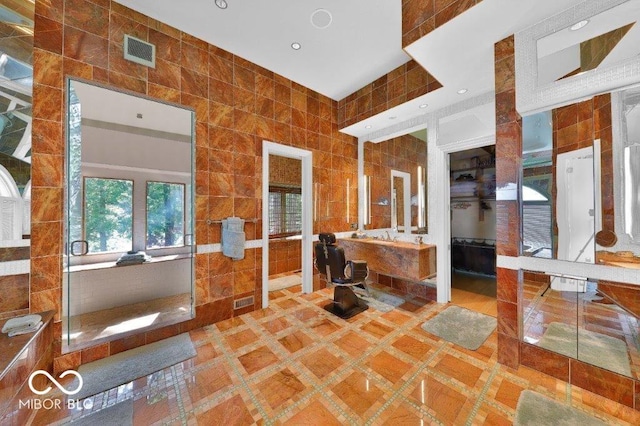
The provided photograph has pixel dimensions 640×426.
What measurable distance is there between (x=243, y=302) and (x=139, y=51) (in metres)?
2.98

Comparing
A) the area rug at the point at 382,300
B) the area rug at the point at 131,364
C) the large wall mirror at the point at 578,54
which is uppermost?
the large wall mirror at the point at 578,54

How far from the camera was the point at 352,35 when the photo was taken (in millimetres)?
2506

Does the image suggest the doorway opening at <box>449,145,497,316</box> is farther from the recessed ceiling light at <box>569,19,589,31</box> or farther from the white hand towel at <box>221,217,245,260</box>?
the white hand towel at <box>221,217,245,260</box>

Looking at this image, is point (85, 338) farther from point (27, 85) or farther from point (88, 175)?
point (27, 85)

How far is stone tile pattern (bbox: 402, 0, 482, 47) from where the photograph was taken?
1724 millimetres

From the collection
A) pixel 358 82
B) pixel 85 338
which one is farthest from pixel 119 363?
pixel 358 82

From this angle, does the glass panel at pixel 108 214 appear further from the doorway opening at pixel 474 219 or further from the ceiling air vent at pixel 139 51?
the doorway opening at pixel 474 219

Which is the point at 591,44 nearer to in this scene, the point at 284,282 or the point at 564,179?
the point at 564,179

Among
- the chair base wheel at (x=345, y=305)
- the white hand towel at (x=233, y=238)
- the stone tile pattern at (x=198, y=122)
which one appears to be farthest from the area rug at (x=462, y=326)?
the white hand towel at (x=233, y=238)

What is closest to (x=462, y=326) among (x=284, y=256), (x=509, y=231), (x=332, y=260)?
(x=509, y=231)

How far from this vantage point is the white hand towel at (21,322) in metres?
1.54

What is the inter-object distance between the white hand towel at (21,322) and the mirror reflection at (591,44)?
Answer: 424cm

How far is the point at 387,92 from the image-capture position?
10.6 ft

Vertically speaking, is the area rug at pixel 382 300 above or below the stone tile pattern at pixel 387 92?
below
